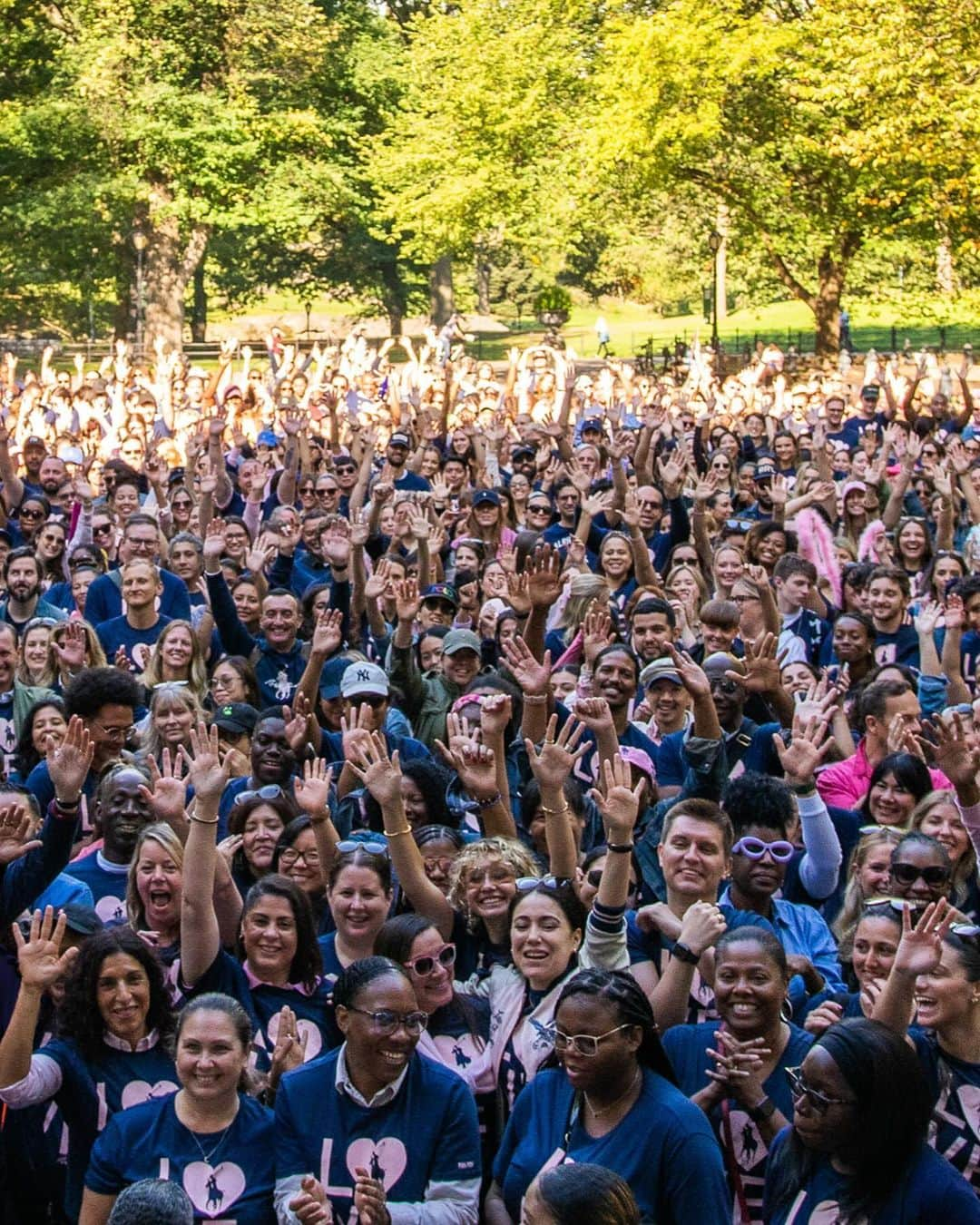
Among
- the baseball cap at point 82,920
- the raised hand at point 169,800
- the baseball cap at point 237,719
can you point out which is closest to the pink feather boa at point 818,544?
the baseball cap at point 237,719

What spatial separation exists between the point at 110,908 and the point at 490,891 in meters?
1.40

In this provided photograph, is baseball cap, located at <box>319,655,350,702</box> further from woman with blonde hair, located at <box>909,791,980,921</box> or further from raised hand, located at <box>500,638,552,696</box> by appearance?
woman with blonde hair, located at <box>909,791,980,921</box>

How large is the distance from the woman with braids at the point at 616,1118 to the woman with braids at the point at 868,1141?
0.26 meters

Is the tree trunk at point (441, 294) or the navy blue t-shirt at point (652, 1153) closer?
the navy blue t-shirt at point (652, 1153)

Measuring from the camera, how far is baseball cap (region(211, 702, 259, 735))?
7.93 m

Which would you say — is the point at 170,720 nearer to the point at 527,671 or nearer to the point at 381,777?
the point at 527,671

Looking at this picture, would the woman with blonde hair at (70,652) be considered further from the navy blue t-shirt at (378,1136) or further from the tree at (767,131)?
the tree at (767,131)

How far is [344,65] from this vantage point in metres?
41.2

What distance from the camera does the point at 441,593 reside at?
10.1 meters

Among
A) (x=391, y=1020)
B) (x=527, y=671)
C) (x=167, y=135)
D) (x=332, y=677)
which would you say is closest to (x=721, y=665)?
(x=527, y=671)

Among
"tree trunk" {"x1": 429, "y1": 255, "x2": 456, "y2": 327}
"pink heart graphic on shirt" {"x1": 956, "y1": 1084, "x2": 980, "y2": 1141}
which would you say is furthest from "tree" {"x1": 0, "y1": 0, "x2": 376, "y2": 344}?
"pink heart graphic on shirt" {"x1": 956, "y1": 1084, "x2": 980, "y2": 1141}

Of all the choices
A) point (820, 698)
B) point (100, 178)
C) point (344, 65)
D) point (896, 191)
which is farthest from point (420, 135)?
point (820, 698)

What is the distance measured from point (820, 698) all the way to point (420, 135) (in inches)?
1366

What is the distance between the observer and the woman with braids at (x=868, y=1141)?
4008 mm
